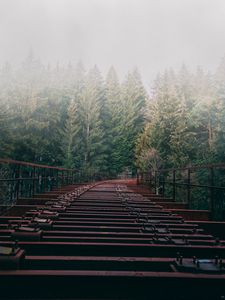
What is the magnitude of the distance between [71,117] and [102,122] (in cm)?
671

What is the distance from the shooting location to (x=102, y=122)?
5428 centimetres

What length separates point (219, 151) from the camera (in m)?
30.3

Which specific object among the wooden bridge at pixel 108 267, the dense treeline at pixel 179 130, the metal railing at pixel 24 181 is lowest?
the wooden bridge at pixel 108 267

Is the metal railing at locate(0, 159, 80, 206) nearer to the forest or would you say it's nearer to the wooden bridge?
the wooden bridge

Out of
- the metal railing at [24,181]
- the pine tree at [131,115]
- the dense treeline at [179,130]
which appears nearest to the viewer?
the metal railing at [24,181]

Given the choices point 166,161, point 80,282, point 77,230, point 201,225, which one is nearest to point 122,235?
point 77,230

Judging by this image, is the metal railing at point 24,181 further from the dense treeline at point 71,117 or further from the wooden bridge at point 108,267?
the dense treeline at point 71,117

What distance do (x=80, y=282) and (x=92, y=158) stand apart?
4810 centimetres

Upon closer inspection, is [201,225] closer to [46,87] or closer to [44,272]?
[44,272]

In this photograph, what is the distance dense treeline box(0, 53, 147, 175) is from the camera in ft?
131

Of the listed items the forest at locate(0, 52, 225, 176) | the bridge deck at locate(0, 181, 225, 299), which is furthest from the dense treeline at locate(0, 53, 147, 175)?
the bridge deck at locate(0, 181, 225, 299)

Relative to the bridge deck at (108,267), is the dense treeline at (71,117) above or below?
above

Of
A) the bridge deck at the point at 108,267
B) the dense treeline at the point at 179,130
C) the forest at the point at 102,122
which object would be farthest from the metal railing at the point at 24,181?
the dense treeline at the point at 179,130

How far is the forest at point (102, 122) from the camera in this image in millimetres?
39562
